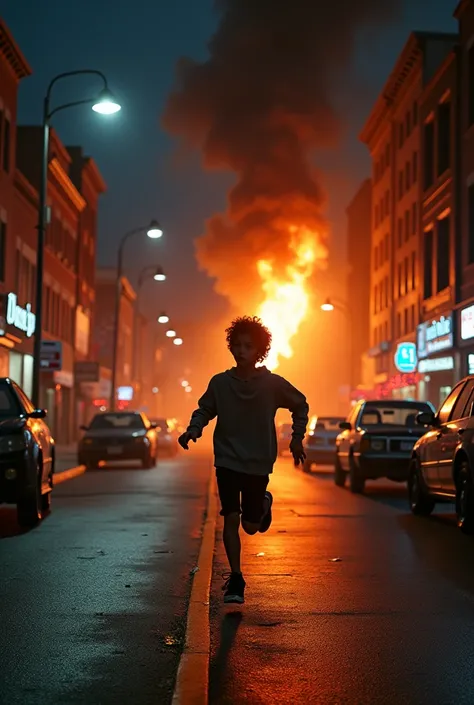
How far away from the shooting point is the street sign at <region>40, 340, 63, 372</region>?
3047 centimetres

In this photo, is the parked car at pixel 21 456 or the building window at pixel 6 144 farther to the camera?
the building window at pixel 6 144

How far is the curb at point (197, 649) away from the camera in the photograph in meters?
5.36

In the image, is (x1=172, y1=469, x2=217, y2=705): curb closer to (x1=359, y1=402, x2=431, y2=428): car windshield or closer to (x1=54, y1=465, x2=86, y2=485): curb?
(x1=359, y1=402, x2=431, y2=428): car windshield

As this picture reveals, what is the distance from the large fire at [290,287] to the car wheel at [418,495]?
114 feet

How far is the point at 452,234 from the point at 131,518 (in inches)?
1209

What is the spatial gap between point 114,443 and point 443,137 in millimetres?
23017

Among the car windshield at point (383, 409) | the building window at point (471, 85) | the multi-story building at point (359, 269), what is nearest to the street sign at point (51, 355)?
the car windshield at point (383, 409)

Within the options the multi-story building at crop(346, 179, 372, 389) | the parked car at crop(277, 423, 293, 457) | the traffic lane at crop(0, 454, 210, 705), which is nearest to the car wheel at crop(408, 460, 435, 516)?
the traffic lane at crop(0, 454, 210, 705)

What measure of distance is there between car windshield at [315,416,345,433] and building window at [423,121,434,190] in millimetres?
18057

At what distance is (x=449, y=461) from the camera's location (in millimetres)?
14453

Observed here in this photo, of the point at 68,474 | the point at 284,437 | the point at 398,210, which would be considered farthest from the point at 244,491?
the point at 398,210

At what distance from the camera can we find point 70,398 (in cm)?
6109

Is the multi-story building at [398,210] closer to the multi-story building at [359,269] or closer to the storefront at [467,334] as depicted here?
the storefront at [467,334]

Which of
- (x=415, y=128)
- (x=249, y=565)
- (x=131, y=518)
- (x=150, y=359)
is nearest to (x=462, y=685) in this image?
(x=249, y=565)
